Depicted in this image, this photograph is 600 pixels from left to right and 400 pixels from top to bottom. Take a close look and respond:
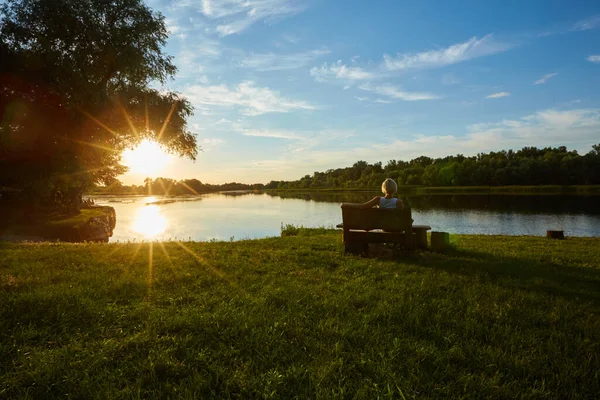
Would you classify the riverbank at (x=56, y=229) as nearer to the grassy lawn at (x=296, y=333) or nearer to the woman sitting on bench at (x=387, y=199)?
the grassy lawn at (x=296, y=333)

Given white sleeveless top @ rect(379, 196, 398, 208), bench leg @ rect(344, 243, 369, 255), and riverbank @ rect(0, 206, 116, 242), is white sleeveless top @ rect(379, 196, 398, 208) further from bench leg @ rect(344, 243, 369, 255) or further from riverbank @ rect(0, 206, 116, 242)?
riverbank @ rect(0, 206, 116, 242)

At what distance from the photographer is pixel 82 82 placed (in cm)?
1683

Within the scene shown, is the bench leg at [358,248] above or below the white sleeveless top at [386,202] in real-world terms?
below

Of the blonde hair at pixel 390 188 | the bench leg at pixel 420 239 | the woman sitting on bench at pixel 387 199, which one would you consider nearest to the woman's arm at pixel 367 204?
the woman sitting on bench at pixel 387 199

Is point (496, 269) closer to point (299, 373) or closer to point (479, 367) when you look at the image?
point (479, 367)

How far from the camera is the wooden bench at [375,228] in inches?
325

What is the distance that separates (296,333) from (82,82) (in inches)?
729

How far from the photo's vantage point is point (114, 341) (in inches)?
151

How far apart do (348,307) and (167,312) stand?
102 inches

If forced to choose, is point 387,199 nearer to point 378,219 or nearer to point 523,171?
→ point 378,219

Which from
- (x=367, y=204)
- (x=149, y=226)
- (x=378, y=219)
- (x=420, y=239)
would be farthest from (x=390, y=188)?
(x=149, y=226)

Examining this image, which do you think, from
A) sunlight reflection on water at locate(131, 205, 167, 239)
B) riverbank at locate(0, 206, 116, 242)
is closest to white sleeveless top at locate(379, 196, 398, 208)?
riverbank at locate(0, 206, 116, 242)

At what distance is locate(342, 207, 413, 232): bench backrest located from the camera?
324 inches

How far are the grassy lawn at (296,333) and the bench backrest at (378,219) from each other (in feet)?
4.61
